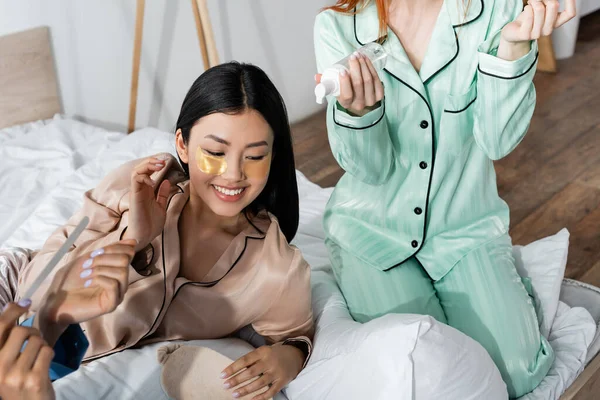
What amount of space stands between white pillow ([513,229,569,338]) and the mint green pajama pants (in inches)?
3.0

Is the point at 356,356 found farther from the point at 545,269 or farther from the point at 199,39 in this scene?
the point at 199,39

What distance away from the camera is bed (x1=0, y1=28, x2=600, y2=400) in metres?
1.24

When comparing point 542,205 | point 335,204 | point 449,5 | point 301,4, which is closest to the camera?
point 449,5

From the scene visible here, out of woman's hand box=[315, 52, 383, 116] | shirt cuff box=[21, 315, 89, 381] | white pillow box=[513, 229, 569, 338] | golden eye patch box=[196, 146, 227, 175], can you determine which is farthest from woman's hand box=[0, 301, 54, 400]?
white pillow box=[513, 229, 569, 338]

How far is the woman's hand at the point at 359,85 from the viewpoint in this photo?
4.08 ft

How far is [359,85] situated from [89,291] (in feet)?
1.81

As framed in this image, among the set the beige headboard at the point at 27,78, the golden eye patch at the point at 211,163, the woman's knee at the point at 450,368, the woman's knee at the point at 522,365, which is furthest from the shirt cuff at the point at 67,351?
the beige headboard at the point at 27,78

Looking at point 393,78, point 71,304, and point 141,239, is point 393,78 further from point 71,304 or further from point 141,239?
point 71,304

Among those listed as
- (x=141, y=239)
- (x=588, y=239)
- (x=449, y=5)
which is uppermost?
(x=449, y=5)

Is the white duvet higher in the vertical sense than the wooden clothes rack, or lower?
lower

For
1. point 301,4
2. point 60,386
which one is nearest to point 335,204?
point 60,386

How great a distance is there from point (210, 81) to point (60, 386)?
58cm

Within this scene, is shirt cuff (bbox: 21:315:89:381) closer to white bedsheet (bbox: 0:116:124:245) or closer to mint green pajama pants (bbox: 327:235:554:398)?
mint green pajama pants (bbox: 327:235:554:398)

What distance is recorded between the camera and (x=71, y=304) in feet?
3.37
